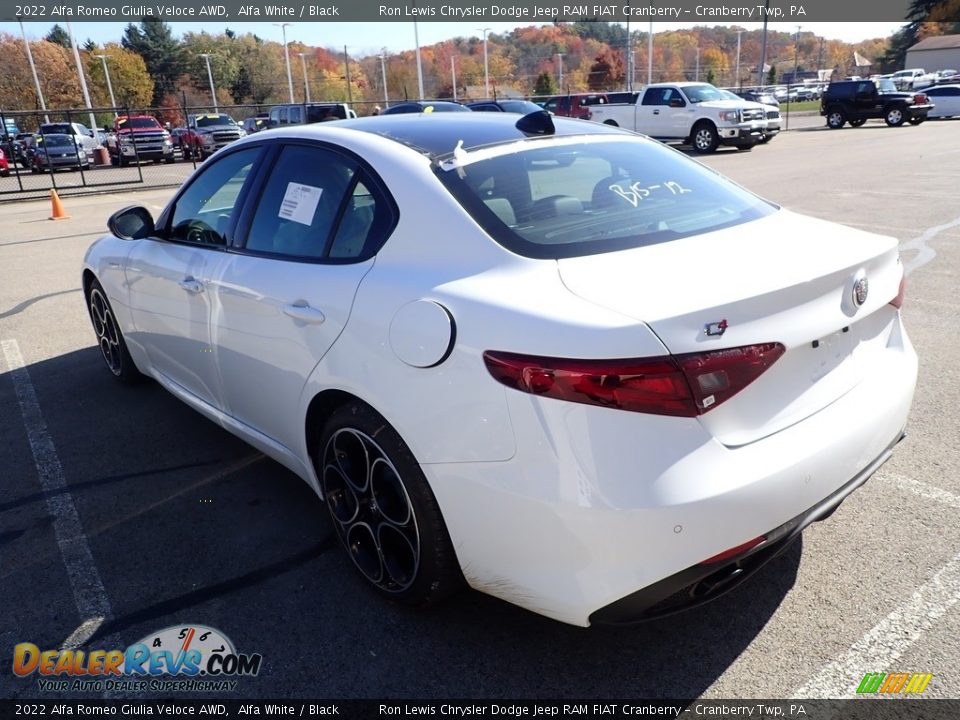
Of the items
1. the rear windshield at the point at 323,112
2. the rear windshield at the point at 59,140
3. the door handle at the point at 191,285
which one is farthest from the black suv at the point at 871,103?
the door handle at the point at 191,285

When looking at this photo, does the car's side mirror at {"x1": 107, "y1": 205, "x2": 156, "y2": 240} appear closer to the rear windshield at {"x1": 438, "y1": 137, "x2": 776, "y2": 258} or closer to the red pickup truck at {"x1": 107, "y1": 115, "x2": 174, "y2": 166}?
the rear windshield at {"x1": 438, "y1": 137, "x2": 776, "y2": 258}

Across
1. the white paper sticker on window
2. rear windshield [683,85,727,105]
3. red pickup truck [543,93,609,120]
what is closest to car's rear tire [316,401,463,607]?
the white paper sticker on window

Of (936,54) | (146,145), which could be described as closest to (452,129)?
(146,145)

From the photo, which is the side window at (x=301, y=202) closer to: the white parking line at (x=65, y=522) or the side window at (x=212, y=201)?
the side window at (x=212, y=201)

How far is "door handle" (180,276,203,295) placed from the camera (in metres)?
3.56

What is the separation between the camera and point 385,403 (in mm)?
2477

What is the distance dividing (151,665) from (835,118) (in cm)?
3259

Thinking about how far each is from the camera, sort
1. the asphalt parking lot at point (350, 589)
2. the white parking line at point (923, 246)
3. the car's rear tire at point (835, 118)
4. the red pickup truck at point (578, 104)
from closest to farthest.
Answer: the asphalt parking lot at point (350, 589) → the white parking line at point (923, 246) → the red pickup truck at point (578, 104) → the car's rear tire at point (835, 118)

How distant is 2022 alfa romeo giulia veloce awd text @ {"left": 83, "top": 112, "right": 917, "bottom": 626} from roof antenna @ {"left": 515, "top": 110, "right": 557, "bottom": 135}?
46 mm

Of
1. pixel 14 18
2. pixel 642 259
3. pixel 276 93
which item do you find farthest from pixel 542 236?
pixel 276 93

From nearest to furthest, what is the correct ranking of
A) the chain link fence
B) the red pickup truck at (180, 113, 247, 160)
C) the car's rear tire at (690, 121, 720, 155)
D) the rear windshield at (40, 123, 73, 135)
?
the chain link fence < the car's rear tire at (690, 121, 720, 155) < the red pickup truck at (180, 113, 247, 160) < the rear windshield at (40, 123, 73, 135)

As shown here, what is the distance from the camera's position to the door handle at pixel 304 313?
109 inches

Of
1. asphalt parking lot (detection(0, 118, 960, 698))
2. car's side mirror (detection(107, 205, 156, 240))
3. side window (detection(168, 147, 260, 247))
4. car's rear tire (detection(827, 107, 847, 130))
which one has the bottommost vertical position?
car's rear tire (detection(827, 107, 847, 130))

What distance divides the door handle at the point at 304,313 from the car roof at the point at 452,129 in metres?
0.73
